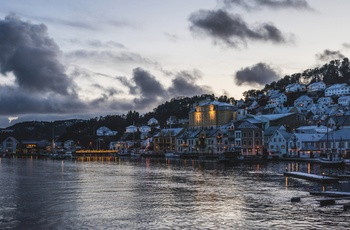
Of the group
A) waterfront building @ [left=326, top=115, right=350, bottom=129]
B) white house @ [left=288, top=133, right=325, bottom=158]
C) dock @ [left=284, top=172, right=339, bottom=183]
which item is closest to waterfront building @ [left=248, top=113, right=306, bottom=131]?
waterfront building @ [left=326, top=115, right=350, bottom=129]

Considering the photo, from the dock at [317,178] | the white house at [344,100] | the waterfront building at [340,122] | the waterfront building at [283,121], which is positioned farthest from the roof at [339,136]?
the white house at [344,100]

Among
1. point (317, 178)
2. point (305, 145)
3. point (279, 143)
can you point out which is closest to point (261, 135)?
point (279, 143)

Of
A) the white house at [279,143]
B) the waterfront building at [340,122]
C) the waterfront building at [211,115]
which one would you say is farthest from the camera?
the waterfront building at [211,115]

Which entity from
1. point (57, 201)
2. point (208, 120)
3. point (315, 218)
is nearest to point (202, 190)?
point (57, 201)

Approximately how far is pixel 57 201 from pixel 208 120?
146 meters

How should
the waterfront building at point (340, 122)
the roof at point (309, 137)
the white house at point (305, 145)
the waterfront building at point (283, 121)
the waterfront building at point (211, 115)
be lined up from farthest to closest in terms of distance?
1. the waterfront building at point (211, 115)
2. the waterfront building at point (283, 121)
3. the waterfront building at point (340, 122)
4. the roof at point (309, 137)
5. the white house at point (305, 145)

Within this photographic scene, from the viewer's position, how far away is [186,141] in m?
164

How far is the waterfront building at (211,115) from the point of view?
6935 inches

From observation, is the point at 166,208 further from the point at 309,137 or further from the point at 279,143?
the point at 279,143

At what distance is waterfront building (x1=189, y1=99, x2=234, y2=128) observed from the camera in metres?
176

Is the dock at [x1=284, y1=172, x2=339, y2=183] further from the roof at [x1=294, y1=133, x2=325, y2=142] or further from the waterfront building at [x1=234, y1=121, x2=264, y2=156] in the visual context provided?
the waterfront building at [x1=234, y1=121, x2=264, y2=156]

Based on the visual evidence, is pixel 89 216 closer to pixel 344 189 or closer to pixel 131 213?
pixel 131 213

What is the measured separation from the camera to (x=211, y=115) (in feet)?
586

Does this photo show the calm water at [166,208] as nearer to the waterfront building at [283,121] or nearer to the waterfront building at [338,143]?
the waterfront building at [338,143]
